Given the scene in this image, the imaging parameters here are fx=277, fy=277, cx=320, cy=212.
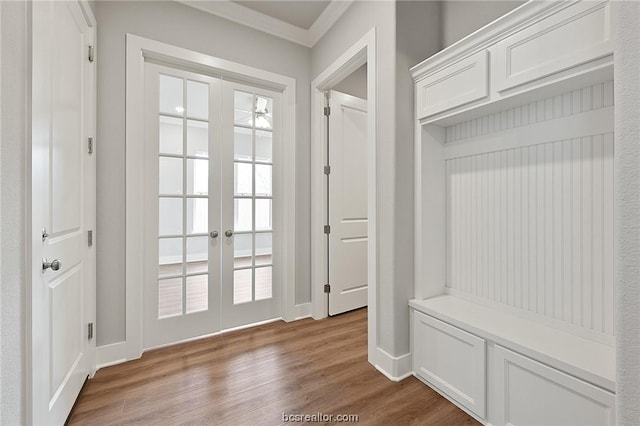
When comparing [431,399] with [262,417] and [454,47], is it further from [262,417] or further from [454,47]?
[454,47]

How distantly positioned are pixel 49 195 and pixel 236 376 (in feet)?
4.93

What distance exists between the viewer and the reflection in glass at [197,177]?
7.80 ft

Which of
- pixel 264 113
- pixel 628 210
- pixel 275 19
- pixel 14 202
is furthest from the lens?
pixel 264 113

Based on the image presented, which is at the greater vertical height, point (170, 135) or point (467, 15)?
point (467, 15)

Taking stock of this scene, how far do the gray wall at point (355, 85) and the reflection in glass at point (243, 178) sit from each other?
136 centimetres

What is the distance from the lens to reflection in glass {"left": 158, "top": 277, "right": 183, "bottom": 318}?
2.28m

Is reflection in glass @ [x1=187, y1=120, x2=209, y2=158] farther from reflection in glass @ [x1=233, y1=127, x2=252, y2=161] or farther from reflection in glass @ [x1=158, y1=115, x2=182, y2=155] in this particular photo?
reflection in glass @ [x1=233, y1=127, x2=252, y2=161]

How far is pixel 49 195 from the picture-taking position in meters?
1.29

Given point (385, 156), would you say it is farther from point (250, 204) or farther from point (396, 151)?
point (250, 204)

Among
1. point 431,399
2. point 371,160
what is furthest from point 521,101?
point 431,399

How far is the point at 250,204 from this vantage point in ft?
8.79

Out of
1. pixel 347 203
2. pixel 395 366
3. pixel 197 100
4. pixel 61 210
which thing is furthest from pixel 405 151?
pixel 61 210

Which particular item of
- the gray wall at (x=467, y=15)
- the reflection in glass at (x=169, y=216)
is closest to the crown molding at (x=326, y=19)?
the gray wall at (x=467, y=15)

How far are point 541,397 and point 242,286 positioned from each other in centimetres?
224
